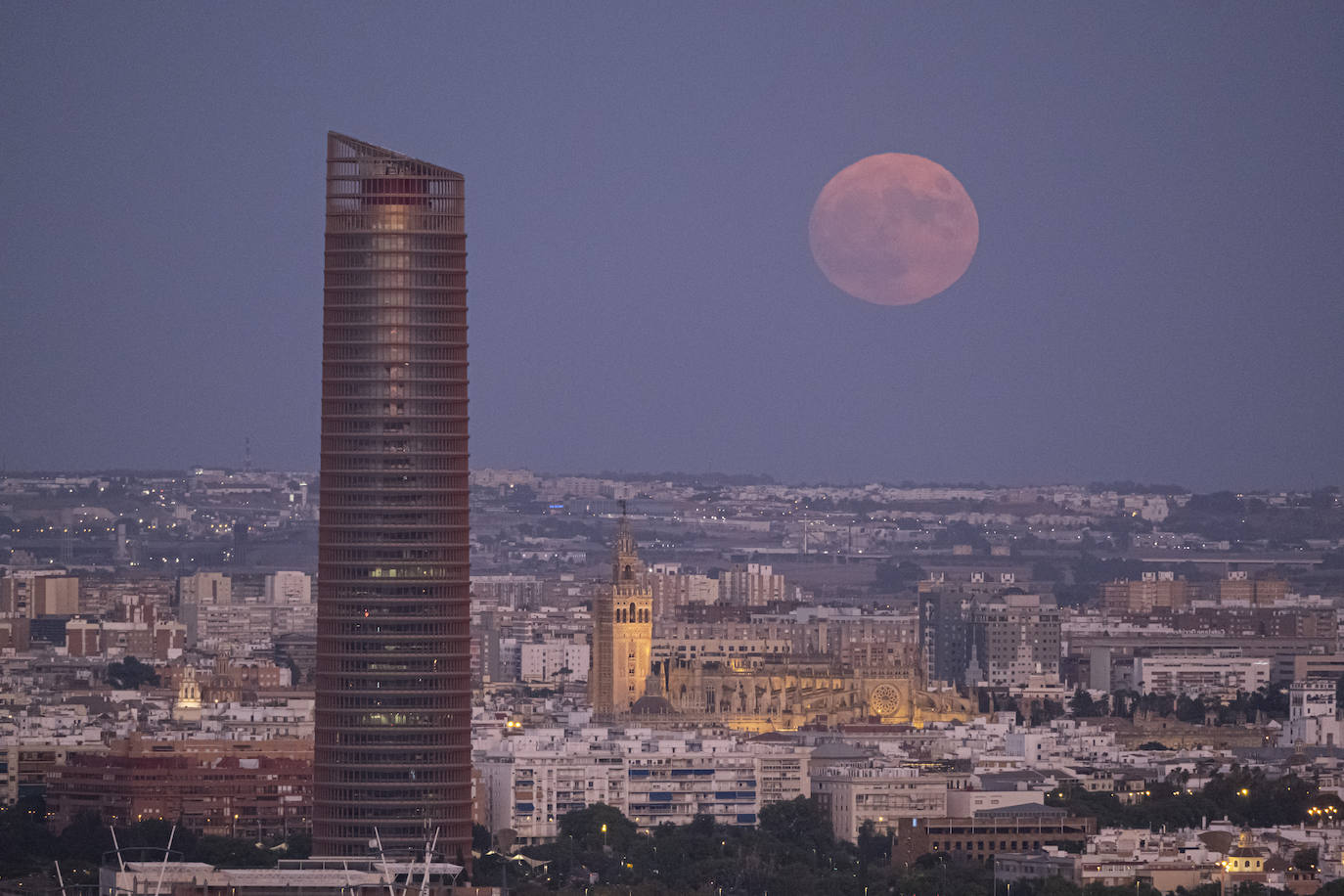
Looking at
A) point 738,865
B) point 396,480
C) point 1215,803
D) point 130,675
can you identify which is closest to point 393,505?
point 396,480

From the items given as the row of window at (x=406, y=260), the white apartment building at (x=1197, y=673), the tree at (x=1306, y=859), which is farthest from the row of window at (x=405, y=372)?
the white apartment building at (x=1197, y=673)

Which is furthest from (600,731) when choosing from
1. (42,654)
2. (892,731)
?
(42,654)

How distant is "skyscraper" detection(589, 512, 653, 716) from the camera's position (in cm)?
14750

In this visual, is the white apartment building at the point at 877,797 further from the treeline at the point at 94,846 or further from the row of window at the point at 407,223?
the row of window at the point at 407,223

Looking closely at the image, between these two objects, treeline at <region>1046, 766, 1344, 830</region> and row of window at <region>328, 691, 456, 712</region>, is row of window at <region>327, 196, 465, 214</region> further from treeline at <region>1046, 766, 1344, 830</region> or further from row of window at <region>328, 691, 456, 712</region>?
treeline at <region>1046, 766, 1344, 830</region>

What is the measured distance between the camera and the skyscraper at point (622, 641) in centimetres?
14750

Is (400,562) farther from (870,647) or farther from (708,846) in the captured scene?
(870,647)

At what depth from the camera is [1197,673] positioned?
569 feet

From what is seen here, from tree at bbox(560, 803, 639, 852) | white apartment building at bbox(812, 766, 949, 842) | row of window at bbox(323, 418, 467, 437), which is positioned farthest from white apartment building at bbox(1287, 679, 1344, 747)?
row of window at bbox(323, 418, 467, 437)

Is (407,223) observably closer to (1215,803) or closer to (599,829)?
(599,829)

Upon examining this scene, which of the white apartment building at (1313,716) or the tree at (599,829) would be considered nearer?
the tree at (599,829)

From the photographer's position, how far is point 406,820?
85.4 m

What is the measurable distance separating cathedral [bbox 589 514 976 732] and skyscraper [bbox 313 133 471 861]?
55387 millimetres

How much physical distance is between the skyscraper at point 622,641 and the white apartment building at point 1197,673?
28.7 metres
